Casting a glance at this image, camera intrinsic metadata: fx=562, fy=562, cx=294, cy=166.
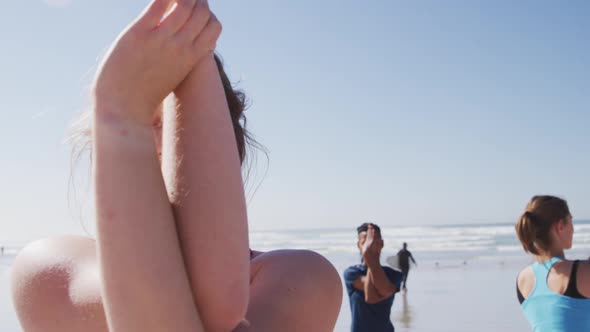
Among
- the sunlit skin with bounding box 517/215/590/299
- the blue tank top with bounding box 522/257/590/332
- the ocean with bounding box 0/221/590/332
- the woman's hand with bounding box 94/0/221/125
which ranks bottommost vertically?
the ocean with bounding box 0/221/590/332

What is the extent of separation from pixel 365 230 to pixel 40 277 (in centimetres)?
519

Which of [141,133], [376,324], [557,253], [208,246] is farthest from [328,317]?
[376,324]

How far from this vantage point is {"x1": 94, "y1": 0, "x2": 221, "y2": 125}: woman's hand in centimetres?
70

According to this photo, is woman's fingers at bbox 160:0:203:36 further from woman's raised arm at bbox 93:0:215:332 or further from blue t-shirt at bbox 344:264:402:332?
blue t-shirt at bbox 344:264:402:332

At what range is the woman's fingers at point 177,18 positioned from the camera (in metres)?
0.73

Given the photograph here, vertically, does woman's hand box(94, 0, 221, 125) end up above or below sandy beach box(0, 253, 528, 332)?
above

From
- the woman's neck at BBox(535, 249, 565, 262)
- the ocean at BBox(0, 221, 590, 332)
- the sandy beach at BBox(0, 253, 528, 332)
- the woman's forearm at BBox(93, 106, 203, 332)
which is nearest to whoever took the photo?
the woman's forearm at BBox(93, 106, 203, 332)

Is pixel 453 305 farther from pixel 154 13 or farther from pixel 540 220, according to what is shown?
pixel 154 13

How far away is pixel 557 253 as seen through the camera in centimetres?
459

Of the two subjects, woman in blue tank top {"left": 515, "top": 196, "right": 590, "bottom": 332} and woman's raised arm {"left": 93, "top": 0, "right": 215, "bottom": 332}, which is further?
woman in blue tank top {"left": 515, "top": 196, "right": 590, "bottom": 332}

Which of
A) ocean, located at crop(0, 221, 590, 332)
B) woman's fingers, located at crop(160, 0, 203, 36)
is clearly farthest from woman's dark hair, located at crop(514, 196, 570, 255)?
ocean, located at crop(0, 221, 590, 332)

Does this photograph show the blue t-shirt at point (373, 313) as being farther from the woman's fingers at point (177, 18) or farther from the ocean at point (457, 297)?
the woman's fingers at point (177, 18)

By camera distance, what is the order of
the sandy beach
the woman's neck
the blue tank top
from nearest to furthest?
the blue tank top, the woman's neck, the sandy beach

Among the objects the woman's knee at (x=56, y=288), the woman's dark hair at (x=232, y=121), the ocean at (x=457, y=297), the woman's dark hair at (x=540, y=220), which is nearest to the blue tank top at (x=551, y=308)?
the woman's dark hair at (x=540, y=220)
